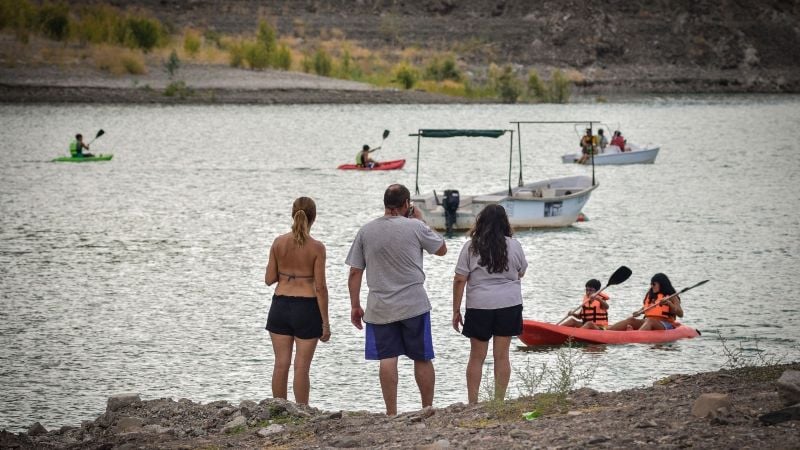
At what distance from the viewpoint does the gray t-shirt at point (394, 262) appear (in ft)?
35.2

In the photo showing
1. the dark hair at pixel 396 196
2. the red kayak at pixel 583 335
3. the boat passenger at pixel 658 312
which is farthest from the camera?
the boat passenger at pixel 658 312

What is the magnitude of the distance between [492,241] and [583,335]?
20.5 ft

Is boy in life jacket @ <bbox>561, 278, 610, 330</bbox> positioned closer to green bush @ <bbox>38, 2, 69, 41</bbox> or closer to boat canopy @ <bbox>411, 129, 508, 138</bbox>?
boat canopy @ <bbox>411, 129, 508, 138</bbox>

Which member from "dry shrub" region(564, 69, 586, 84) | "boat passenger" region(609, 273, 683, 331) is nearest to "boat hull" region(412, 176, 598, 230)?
"boat passenger" region(609, 273, 683, 331)

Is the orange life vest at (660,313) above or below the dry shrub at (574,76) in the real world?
below

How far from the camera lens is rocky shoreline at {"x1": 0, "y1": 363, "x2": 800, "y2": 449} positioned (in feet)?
29.1

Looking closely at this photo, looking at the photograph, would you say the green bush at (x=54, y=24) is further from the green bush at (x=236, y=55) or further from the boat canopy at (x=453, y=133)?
the boat canopy at (x=453, y=133)

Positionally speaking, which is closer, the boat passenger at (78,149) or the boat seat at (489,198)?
the boat seat at (489,198)

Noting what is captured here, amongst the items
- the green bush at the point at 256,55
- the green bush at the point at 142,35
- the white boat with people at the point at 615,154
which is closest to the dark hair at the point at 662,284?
the white boat with people at the point at 615,154

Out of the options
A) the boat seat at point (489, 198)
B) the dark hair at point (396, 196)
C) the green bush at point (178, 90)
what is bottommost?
the boat seat at point (489, 198)

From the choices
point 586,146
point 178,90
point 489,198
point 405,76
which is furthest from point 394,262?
point 405,76

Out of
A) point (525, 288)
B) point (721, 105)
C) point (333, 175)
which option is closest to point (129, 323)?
point (525, 288)

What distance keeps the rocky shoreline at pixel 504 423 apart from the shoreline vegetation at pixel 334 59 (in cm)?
7806

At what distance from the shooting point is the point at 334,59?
365 ft
